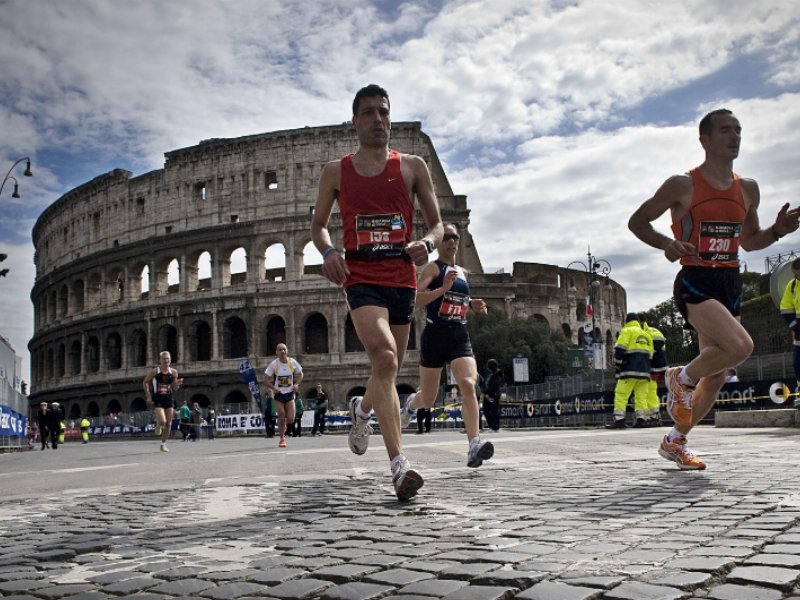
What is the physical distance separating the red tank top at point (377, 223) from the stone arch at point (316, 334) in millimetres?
44907

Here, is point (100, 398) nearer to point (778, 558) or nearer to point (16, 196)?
point (16, 196)

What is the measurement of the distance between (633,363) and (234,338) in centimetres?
3927

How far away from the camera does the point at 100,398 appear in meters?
53.5

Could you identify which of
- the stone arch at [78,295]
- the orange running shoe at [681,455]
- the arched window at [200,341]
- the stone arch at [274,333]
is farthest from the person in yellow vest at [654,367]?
the stone arch at [78,295]

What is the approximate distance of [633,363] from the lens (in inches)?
557

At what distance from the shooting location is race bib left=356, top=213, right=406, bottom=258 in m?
4.61

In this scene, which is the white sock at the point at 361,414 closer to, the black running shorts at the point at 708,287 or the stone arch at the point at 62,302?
the black running shorts at the point at 708,287

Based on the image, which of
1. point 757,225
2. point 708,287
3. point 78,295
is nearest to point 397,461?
point 708,287

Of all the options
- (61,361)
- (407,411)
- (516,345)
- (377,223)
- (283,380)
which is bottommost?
(407,411)

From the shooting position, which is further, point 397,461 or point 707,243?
point 707,243

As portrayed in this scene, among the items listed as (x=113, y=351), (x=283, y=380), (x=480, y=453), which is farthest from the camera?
(x=113, y=351)

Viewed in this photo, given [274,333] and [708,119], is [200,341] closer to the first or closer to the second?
[274,333]

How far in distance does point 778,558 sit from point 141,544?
210 cm

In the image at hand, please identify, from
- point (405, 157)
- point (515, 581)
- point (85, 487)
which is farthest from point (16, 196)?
point (515, 581)
